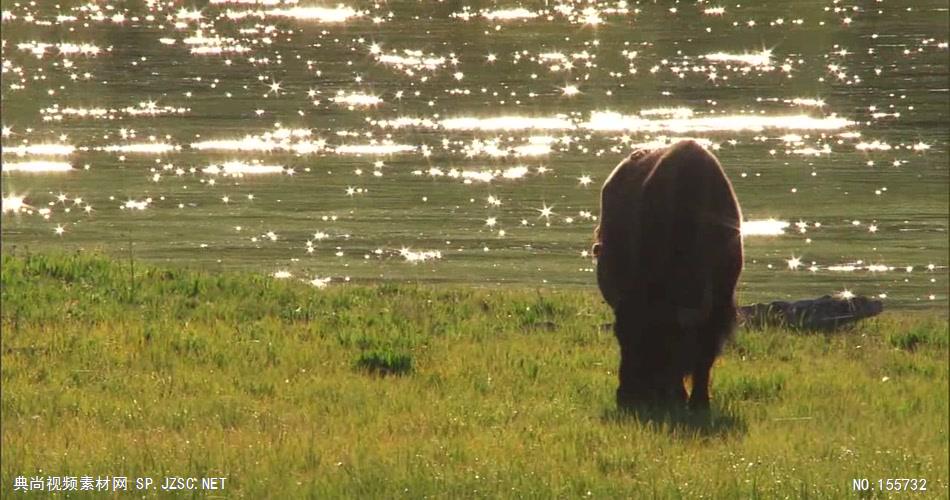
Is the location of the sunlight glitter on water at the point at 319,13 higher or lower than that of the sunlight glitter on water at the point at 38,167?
higher

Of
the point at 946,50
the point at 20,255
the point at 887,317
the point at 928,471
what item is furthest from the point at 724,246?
the point at 946,50

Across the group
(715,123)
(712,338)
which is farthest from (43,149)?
(712,338)

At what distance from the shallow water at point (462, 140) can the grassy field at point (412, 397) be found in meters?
3.01

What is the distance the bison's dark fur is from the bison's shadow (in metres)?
0.16

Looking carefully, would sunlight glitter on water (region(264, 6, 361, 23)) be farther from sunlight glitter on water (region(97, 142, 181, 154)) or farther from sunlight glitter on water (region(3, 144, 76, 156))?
sunlight glitter on water (region(3, 144, 76, 156))

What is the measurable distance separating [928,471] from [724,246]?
2.43 metres

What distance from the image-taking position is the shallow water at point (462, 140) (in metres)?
24.0

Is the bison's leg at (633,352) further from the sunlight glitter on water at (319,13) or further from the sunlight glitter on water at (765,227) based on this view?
the sunlight glitter on water at (319,13)

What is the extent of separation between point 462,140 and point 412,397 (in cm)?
3106

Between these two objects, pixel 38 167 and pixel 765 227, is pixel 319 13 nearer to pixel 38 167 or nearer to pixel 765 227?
pixel 38 167

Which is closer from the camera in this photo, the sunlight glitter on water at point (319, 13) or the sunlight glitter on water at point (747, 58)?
the sunlight glitter on water at point (747, 58)

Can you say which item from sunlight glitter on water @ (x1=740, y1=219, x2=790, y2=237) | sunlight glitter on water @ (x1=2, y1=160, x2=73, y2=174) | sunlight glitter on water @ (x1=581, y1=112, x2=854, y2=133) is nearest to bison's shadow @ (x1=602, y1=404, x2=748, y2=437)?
sunlight glitter on water @ (x1=740, y1=219, x2=790, y2=237)

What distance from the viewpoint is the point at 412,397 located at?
39.6 feet

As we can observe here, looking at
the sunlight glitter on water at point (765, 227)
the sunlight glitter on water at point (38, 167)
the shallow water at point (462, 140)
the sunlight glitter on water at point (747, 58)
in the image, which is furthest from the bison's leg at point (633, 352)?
the sunlight glitter on water at point (747, 58)
